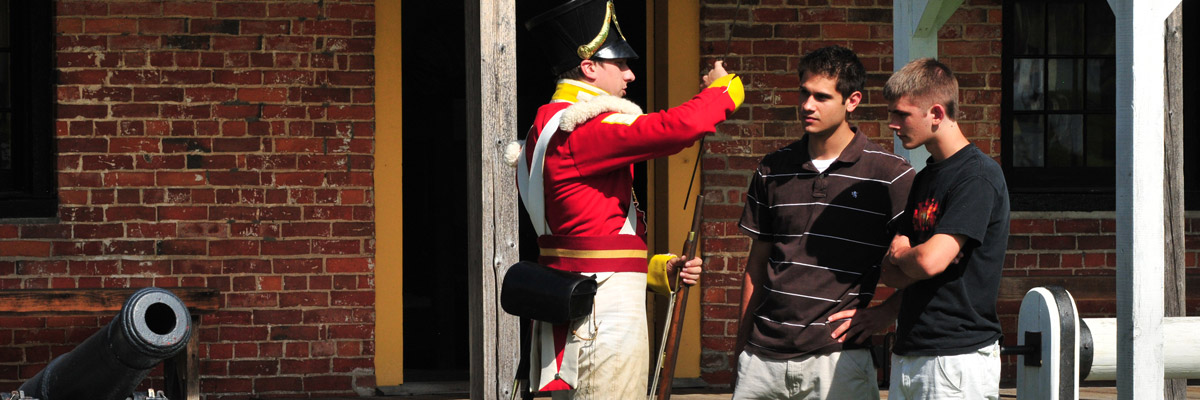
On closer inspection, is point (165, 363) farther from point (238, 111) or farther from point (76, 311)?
point (238, 111)

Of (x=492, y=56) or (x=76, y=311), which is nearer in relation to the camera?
(x=492, y=56)

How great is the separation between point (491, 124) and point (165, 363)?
244 centimetres

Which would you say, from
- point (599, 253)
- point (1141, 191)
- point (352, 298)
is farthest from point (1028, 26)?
point (599, 253)

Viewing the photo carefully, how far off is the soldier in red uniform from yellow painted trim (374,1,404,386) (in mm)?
2783

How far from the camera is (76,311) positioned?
18.8 ft

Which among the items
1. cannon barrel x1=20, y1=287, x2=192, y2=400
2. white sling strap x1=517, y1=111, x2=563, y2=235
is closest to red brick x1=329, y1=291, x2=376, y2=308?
cannon barrel x1=20, y1=287, x2=192, y2=400

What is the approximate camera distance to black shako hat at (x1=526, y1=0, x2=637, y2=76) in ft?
12.0

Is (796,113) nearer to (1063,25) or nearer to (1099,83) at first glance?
(1063,25)

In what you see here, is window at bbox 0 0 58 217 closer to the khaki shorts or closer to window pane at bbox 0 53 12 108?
window pane at bbox 0 53 12 108

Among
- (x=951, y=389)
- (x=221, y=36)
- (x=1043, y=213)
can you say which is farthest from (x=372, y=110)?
(x=951, y=389)

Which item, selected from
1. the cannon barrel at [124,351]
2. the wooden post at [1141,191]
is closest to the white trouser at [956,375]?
the wooden post at [1141,191]

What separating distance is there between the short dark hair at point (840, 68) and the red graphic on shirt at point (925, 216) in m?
0.40

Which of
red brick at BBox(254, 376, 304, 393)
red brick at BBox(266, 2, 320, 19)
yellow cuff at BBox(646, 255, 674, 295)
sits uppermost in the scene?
red brick at BBox(266, 2, 320, 19)

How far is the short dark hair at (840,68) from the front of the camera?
342cm
